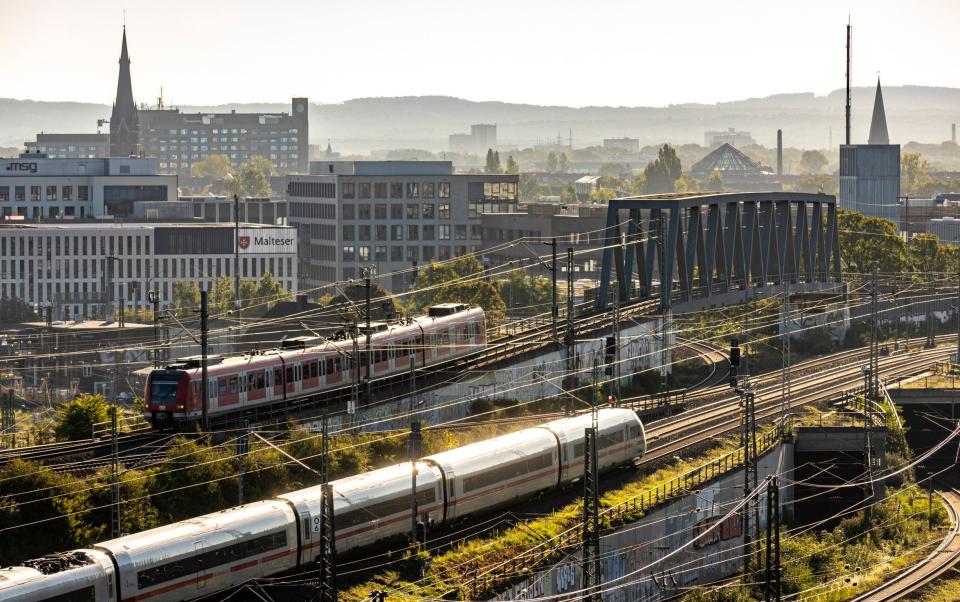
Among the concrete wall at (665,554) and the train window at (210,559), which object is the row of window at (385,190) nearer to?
the concrete wall at (665,554)

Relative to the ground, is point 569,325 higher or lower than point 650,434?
higher

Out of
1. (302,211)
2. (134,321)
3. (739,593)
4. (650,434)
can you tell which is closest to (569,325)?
(650,434)

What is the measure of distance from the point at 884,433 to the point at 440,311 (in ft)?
70.7

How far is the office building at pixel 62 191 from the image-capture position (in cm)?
18425

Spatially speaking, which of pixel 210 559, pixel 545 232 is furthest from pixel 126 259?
pixel 210 559

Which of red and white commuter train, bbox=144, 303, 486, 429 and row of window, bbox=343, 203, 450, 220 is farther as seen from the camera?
row of window, bbox=343, 203, 450, 220

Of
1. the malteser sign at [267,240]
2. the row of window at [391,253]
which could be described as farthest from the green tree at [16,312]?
the row of window at [391,253]

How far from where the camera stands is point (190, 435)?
54812mm

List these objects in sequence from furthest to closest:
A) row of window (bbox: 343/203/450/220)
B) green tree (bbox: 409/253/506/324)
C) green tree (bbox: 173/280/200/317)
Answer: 1. row of window (bbox: 343/203/450/220)
2. green tree (bbox: 173/280/200/317)
3. green tree (bbox: 409/253/506/324)

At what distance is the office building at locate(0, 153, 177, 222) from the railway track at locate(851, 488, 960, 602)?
442 feet

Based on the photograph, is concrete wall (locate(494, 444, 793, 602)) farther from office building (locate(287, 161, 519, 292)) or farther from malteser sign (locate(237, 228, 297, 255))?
office building (locate(287, 161, 519, 292))

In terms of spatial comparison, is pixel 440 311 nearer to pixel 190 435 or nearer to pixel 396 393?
pixel 396 393

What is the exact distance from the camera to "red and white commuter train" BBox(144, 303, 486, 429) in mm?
55781

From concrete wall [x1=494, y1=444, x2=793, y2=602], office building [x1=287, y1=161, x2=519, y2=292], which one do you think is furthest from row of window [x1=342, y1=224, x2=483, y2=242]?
concrete wall [x1=494, y1=444, x2=793, y2=602]
